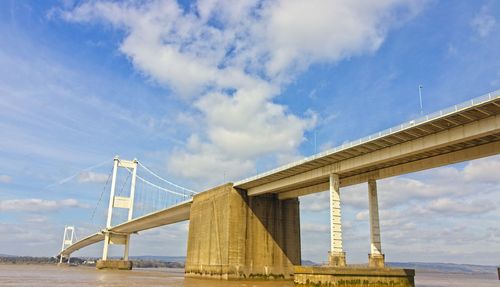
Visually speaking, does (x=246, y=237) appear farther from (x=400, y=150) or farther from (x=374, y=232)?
(x=400, y=150)

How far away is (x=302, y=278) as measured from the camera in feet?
109

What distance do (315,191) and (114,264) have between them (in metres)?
63.9

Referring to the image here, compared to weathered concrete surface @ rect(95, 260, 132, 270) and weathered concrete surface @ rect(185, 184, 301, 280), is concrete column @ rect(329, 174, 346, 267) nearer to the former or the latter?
weathered concrete surface @ rect(185, 184, 301, 280)

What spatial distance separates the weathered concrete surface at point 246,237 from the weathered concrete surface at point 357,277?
17351mm

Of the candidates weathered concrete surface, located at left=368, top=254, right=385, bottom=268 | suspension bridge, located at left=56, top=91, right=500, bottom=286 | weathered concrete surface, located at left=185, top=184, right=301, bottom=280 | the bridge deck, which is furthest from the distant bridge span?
weathered concrete surface, located at left=368, top=254, right=385, bottom=268

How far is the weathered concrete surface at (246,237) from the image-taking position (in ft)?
159

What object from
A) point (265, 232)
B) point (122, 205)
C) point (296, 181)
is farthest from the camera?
point (122, 205)

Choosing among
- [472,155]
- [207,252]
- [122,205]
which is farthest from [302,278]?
[122,205]

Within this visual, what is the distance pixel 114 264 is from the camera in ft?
313

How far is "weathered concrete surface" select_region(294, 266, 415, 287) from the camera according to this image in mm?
31156

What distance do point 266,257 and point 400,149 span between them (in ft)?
77.5

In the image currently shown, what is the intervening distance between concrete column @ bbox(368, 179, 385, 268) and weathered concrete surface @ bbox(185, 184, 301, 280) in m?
16.2

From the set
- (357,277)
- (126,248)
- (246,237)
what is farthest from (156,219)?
(357,277)

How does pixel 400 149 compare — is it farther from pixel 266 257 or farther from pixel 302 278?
pixel 266 257
